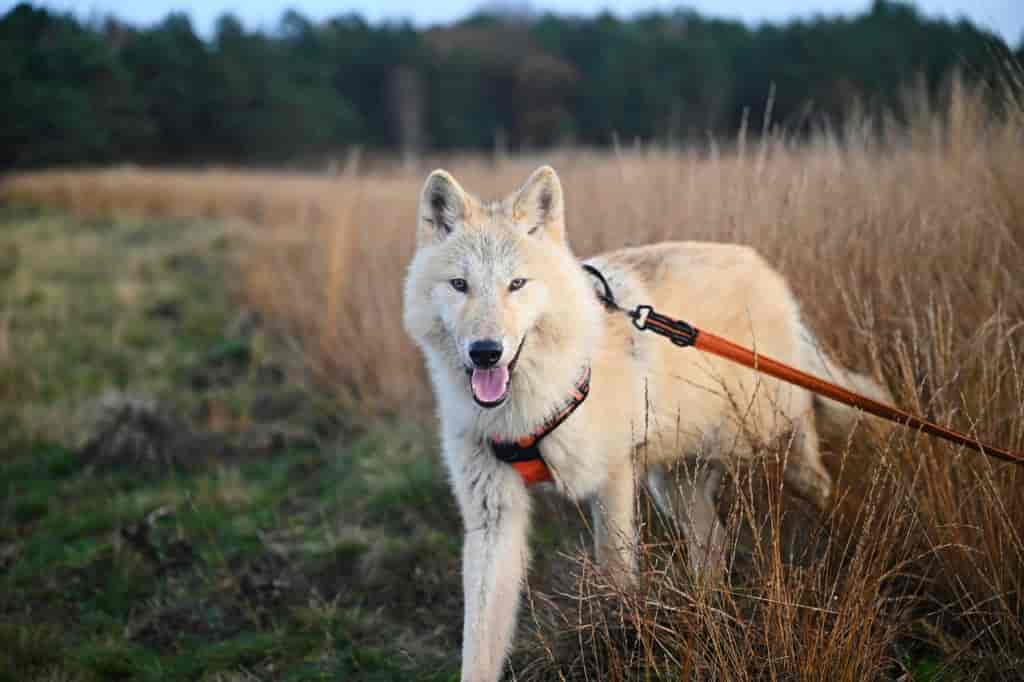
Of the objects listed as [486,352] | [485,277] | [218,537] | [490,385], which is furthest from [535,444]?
[218,537]

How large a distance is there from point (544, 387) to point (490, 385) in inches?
12.1

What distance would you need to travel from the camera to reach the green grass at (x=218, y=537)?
3.16 metres

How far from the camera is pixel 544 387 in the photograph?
2.65 meters

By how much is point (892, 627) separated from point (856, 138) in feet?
11.5

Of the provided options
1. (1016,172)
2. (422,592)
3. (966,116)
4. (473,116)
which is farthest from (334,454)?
(473,116)

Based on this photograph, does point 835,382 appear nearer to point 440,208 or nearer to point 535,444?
point 535,444

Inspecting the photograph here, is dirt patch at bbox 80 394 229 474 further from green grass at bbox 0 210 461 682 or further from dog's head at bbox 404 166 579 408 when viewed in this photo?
dog's head at bbox 404 166 579 408

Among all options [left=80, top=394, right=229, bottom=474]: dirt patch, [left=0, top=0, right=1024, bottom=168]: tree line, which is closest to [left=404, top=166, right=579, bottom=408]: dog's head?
[left=0, top=0, right=1024, bottom=168]: tree line

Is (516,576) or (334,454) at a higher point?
(516,576)

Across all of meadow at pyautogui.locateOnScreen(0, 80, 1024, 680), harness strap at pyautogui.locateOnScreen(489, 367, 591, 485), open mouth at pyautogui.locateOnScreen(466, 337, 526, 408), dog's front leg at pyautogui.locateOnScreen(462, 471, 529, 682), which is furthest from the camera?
harness strap at pyautogui.locateOnScreen(489, 367, 591, 485)

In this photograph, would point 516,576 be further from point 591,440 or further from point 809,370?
point 809,370

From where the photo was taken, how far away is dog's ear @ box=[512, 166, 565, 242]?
2.81 meters

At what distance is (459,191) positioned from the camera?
284cm

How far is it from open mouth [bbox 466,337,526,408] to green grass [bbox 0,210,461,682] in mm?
1239
